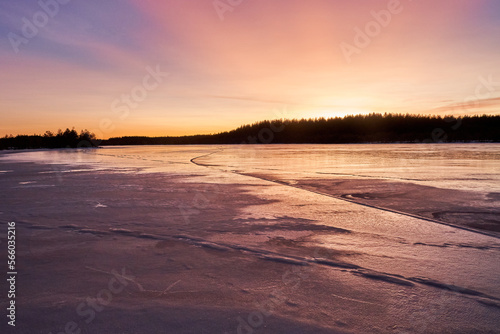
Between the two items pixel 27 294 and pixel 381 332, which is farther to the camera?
pixel 27 294

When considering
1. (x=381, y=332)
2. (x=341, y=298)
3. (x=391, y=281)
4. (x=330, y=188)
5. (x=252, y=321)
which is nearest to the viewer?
(x=381, y=332)

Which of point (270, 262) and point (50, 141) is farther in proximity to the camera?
point (50, 141)

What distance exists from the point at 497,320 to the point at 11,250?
14.9 ft

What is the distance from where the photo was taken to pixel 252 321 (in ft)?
7.45

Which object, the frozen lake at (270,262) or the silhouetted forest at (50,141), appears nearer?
the frozen lake at (270,262)

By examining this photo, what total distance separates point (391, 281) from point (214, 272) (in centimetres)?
155

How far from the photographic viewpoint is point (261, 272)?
310 cm

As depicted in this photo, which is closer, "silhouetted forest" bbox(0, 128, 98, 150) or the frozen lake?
the frozen lake

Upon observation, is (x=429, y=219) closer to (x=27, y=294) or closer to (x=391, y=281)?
(x=391, y=281)

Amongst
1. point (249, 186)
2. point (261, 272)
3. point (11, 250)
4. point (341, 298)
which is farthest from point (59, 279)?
point (249, 186)

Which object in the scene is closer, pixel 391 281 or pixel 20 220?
pixel 391 281

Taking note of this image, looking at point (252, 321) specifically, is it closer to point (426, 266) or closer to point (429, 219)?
point (426, 266)

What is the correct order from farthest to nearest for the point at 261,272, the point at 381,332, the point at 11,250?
the point at 11,250
the point at 261,272
the point at 381,332

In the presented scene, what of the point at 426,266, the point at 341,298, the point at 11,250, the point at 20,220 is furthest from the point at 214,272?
the point at 20,220
